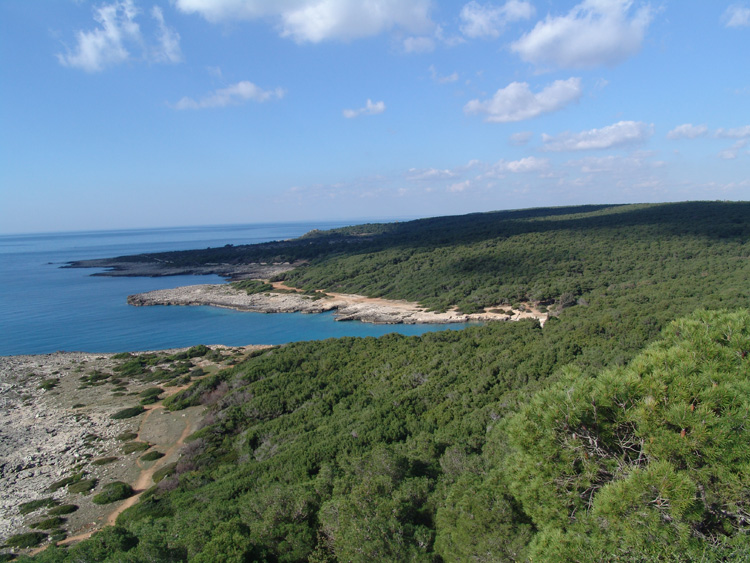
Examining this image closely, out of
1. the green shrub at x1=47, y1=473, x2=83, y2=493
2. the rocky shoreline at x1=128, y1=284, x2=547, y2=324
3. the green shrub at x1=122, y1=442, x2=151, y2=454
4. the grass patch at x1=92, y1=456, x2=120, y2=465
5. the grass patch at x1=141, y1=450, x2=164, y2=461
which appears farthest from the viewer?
the rocky shoreline at x1=128, y1=284, x2=547, y2=324

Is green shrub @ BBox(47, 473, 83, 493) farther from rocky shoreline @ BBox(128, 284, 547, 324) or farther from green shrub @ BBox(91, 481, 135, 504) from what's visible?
rocky shoreline @ BBox(128, 284, 547, 324)

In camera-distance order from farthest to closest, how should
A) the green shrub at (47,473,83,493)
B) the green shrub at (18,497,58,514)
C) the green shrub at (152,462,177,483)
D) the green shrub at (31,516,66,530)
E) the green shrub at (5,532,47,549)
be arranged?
1. the green shrub at (152,462,177,483)
2. the green shrub at (47,473,83,493)
3. the green shrub at (18,497,58,514)
4. the green shrub at (31,516,66,530)
5. the green shrub at (5,532,47,549)

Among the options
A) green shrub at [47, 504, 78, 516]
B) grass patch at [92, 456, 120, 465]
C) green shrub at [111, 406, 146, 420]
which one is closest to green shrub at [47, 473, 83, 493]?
grass patch at [92, 456, 120, 465]

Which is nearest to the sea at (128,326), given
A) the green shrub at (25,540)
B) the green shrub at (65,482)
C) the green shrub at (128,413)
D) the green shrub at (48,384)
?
the green shrub at (48,384)

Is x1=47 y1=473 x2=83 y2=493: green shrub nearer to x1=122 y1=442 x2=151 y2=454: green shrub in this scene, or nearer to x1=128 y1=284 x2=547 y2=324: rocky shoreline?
x1=122 y1=442 x2=151 y2=454: green shrub

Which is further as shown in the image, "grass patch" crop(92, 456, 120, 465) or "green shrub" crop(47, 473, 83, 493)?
"grass patch" crop(92, 456, 120, 465)

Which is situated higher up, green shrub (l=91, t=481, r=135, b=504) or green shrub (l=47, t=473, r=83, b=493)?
green shrub (l=91, t=481, r=135, b=504)

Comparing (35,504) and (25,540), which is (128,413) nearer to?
(35,504)
